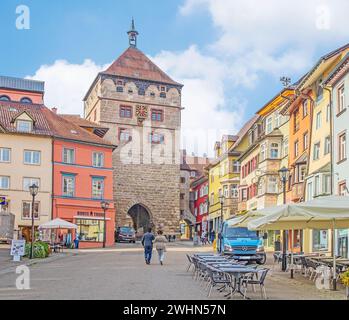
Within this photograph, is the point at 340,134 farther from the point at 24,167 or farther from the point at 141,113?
the point at 141,113

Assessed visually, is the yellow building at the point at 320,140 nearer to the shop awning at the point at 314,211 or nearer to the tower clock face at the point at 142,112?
the shop awning at the point at 314,211

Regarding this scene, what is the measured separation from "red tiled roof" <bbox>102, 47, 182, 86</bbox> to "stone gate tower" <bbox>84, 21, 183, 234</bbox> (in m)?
0.13

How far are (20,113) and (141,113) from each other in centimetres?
2327

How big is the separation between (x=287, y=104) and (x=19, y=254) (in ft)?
75.9

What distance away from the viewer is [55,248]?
1624 inches

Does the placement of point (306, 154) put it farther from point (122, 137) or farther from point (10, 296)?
point (122, 137)

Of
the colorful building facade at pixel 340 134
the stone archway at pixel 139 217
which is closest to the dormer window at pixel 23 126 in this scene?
the stone archway at pixel 139 217

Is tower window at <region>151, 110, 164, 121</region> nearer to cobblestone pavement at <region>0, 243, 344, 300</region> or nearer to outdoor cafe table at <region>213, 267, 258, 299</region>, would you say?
cobblestone pavement at <region>0, 243, 344, 300</region>

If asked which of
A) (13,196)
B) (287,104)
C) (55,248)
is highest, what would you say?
(287,104)

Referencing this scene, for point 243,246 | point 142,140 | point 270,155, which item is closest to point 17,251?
point 243,246

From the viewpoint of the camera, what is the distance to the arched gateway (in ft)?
245

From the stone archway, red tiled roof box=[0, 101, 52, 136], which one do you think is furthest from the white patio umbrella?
the stone archway
